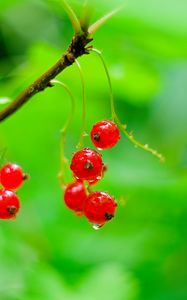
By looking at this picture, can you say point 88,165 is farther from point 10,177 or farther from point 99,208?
point 10,177

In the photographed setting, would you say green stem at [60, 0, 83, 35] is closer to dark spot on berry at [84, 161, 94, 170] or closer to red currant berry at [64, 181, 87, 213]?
dark spot on berry at [84, 161, 94, 170]

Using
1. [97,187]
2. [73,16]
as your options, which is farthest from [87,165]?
[97,187]

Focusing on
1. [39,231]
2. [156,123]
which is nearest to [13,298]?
[39,231]

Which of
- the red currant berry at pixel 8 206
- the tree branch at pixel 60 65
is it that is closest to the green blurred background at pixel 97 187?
the red currant berry at pixel 8 206

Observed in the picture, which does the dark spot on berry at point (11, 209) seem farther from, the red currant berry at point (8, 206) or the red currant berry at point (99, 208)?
the red currant berry at point (99, 208)

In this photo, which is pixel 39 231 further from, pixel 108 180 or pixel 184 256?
pixel 184 256

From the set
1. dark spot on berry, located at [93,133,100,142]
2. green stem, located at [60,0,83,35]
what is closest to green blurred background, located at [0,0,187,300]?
dark spot on berry, located at [93,133,100,142]
